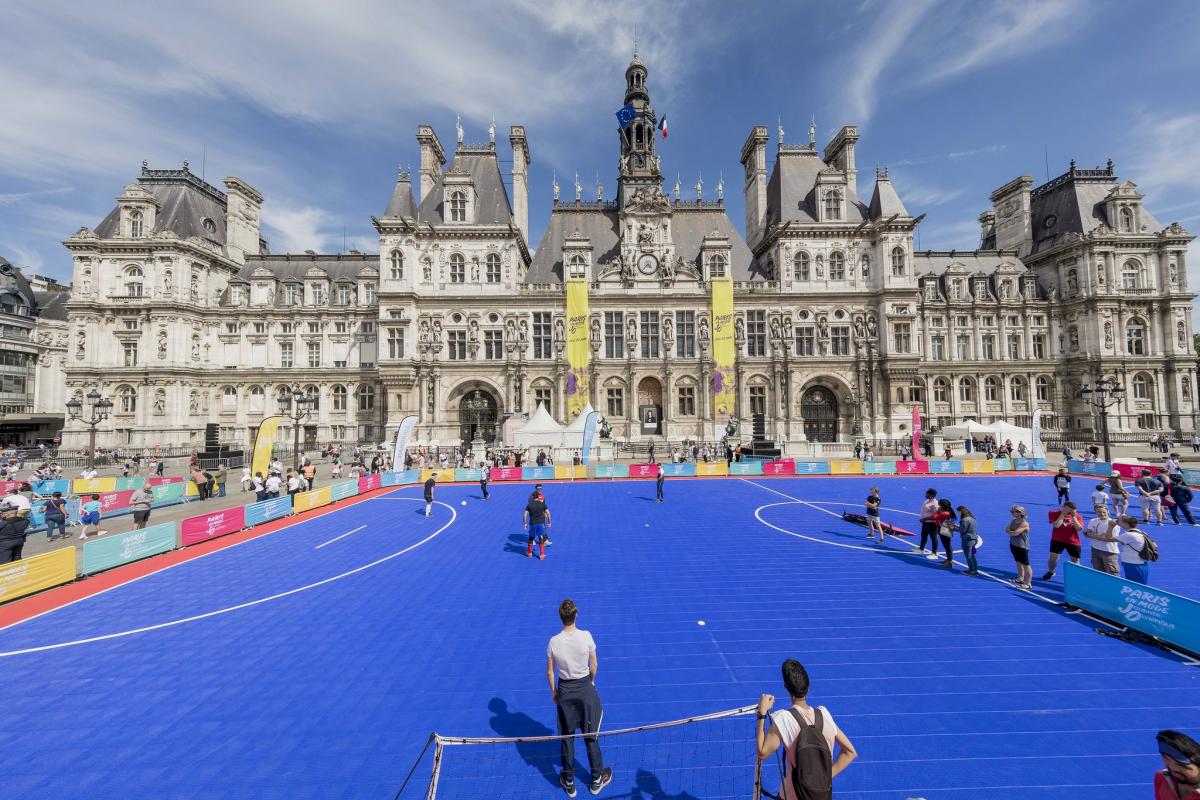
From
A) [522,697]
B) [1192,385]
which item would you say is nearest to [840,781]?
[522,697]

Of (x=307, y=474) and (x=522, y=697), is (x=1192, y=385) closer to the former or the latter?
(x=522, y=697)

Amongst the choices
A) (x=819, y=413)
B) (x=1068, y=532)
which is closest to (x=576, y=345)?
(x=819, y=413)

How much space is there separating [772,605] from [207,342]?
55258 mm

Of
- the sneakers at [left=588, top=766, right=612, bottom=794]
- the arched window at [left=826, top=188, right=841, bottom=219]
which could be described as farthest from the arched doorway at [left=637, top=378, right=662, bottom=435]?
the sneakers at [left=588, top=766, right=612, bottom=794]

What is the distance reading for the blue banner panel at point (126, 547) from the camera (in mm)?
11930

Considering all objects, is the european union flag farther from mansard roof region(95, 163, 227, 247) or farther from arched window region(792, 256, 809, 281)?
mansard roof region(95, 163, 227, 247)

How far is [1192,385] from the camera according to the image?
43.2m

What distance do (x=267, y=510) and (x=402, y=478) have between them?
10310 millimetres

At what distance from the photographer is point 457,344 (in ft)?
141

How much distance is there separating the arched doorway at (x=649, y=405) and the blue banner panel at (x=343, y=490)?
24.3 metres

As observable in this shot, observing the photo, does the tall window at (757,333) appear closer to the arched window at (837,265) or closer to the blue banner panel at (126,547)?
the arched window at (837,265)

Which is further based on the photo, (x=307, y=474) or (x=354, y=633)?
(x=307, y=474)

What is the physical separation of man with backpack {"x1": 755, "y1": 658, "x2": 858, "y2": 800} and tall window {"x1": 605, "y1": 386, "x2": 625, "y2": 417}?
38.6 meters

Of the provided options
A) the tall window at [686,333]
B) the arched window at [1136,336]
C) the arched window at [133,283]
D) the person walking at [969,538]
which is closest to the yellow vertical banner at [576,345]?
the tall window at [686,333]
